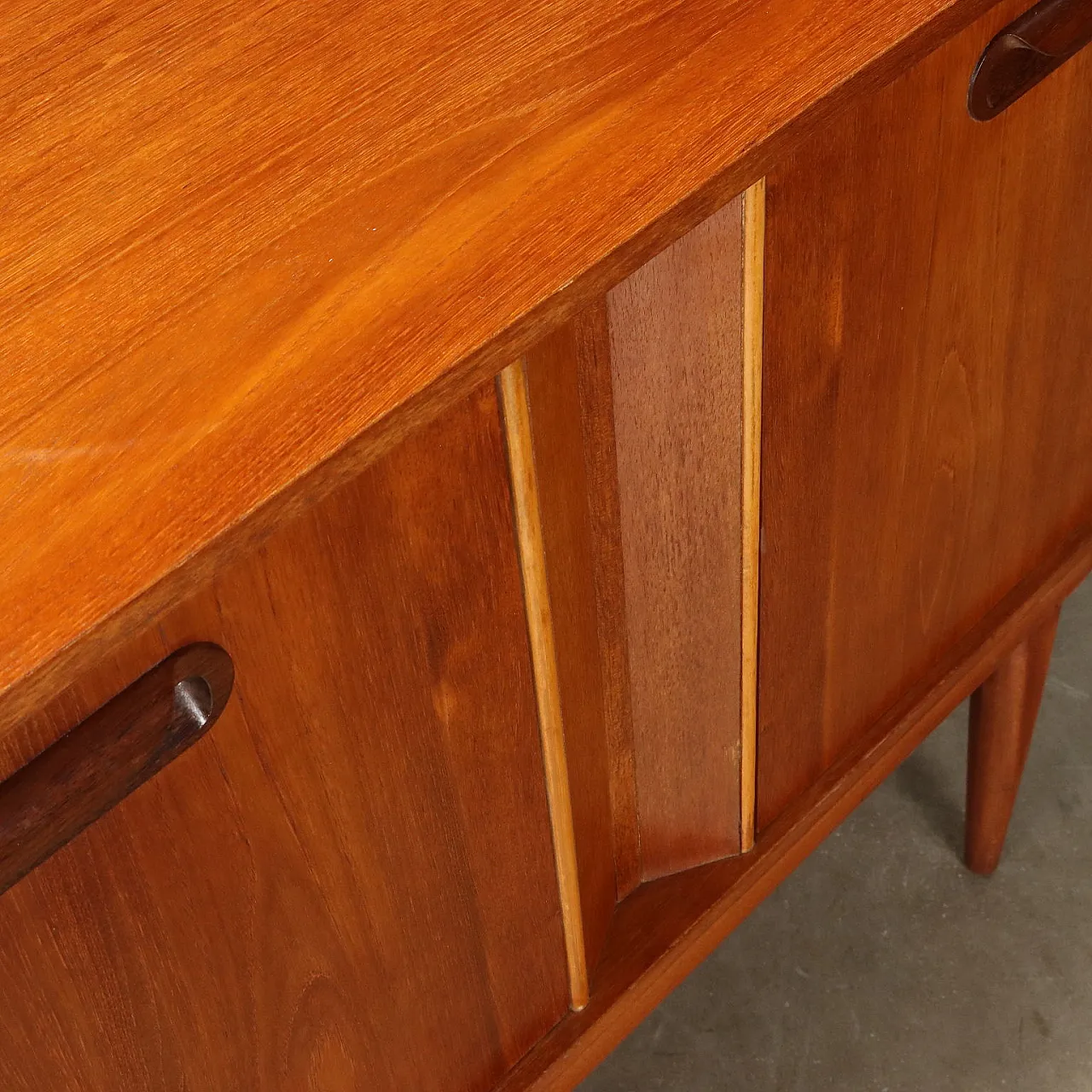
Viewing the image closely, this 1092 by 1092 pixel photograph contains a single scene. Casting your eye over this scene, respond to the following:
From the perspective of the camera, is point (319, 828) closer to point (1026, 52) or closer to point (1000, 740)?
point (1026, 52)

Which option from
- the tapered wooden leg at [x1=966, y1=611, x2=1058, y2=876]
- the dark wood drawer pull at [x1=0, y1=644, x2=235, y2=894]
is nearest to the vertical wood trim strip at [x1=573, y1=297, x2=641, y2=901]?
the dark wood drawer pull at [x1=0, y1=644, x2=235, y2=894]

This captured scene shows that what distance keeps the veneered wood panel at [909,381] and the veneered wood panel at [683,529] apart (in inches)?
0.8

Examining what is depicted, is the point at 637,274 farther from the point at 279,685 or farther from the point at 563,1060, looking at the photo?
the point at 563,1060

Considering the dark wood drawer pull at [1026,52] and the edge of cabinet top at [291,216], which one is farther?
the dark wood drawer pull at [1026,52]

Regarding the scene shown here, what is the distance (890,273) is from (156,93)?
31cm

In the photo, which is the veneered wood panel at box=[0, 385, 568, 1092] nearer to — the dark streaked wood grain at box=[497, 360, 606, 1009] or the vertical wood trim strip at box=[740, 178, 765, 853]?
the dark streaked wood grain at box=[497, 360, 606, 1009]

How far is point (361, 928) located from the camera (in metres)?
0.58

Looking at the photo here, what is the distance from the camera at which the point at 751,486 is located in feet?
2.12

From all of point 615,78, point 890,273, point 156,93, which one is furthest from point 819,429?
point 156,93

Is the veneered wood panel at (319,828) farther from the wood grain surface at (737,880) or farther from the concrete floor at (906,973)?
the concrete floor at (906,973)

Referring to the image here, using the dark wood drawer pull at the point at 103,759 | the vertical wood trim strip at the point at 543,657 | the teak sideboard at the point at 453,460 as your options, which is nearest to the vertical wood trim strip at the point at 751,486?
the teak sideboard at the point at 453,460

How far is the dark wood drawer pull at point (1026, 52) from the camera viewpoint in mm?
Result: 615

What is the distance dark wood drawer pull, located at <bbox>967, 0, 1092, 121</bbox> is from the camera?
2.02 feet

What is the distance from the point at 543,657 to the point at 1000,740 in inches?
25.3
